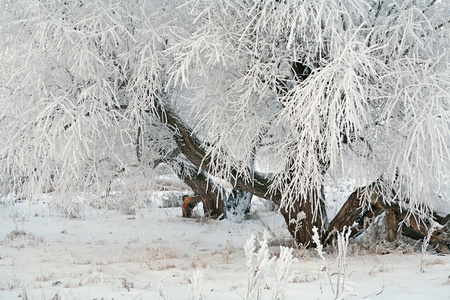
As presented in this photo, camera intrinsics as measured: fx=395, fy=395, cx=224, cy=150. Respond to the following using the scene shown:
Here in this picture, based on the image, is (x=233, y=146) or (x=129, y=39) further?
(x=129, y=39)

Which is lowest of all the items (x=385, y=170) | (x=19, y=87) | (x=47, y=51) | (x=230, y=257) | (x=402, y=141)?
(x=230, y=257)

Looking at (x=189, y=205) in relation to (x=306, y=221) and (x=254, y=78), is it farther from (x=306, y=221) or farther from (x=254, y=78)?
(x=254, y=78)

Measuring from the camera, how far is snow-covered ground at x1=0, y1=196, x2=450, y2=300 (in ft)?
12.0

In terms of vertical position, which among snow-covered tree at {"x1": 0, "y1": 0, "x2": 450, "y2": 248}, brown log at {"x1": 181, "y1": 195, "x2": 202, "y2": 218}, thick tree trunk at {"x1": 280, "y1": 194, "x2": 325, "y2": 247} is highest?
snow-covered tree at {"x1": 0, "y1": 0, "x2": 450, "y2": 248}

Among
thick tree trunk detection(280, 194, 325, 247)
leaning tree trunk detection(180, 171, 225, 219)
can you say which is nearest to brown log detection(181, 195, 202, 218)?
leaning tree trunk detection(180, 171, 225, 219)

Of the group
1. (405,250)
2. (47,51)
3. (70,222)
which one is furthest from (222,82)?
(70,222)

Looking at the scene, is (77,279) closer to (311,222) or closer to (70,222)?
(311,222)

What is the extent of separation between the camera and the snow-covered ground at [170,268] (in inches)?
144

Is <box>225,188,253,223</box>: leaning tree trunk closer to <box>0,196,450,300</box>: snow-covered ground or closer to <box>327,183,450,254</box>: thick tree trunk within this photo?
<box>0,196,450,300</box>: snow-covered ground

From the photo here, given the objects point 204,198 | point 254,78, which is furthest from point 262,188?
point 204,198

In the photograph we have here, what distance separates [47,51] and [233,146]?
2.72 m

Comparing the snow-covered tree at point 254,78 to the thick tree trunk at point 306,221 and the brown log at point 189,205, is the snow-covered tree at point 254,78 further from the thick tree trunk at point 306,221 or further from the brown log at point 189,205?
the brown log at point 189,205

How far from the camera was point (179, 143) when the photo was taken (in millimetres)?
6484

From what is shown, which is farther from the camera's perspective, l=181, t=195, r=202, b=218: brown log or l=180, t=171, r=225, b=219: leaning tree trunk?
l=181, t=195, r=202, b=218: brown log
